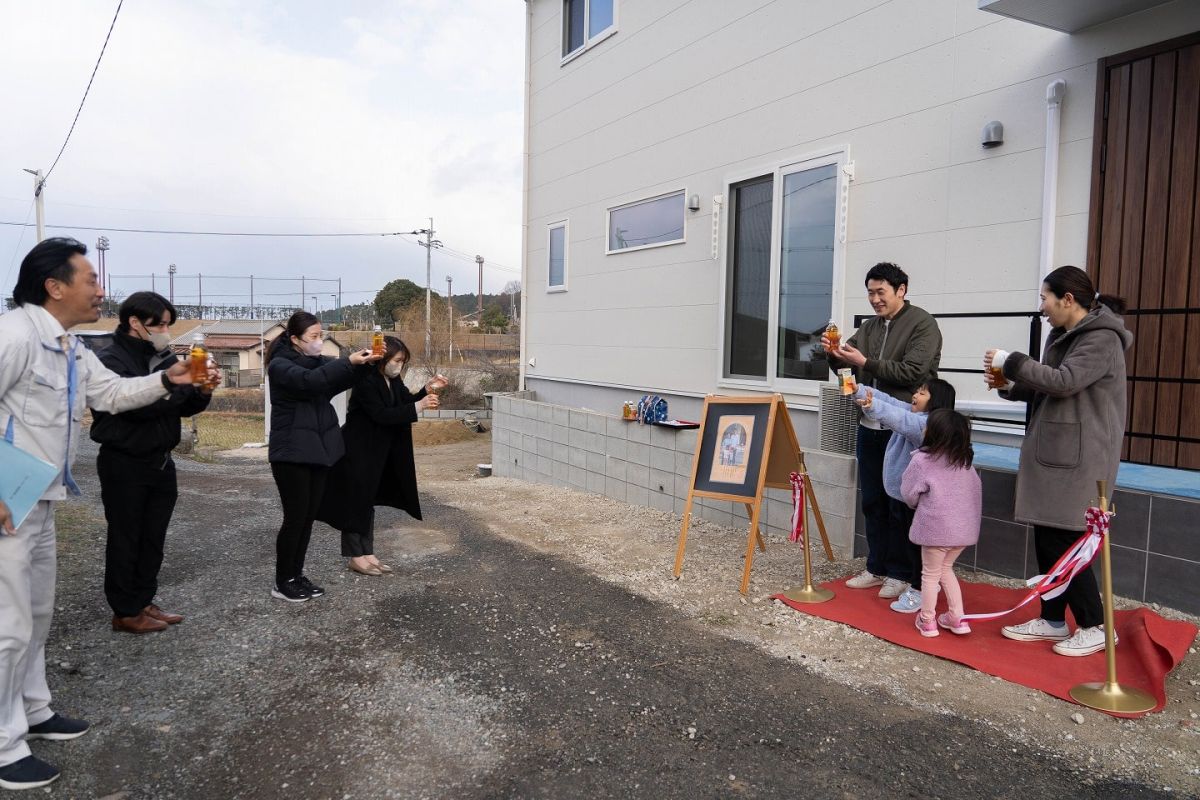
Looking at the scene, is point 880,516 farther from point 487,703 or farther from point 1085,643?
point 487,703

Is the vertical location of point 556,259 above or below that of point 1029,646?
above

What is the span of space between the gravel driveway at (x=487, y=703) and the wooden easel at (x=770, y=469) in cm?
42

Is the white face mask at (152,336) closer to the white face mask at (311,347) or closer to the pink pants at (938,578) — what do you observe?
the white face mask at (311,347)

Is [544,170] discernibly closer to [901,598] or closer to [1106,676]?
[901,598]

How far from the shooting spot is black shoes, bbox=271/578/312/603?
479cm

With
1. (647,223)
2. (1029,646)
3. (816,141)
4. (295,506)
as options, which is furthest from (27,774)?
(647,223)

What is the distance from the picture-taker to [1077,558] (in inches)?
141

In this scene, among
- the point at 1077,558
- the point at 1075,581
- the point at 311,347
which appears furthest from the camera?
the point at 311,347

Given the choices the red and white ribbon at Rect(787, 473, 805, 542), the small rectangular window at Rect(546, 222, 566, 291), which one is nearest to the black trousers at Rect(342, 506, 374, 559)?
the red and white ribbon at Rect(787, 473, 805, 542)

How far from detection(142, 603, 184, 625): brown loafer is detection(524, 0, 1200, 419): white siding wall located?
5000 mm

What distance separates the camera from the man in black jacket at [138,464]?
3977 mm

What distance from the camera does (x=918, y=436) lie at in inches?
166

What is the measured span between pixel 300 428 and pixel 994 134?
496 cm

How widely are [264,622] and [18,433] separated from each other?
1951mm
